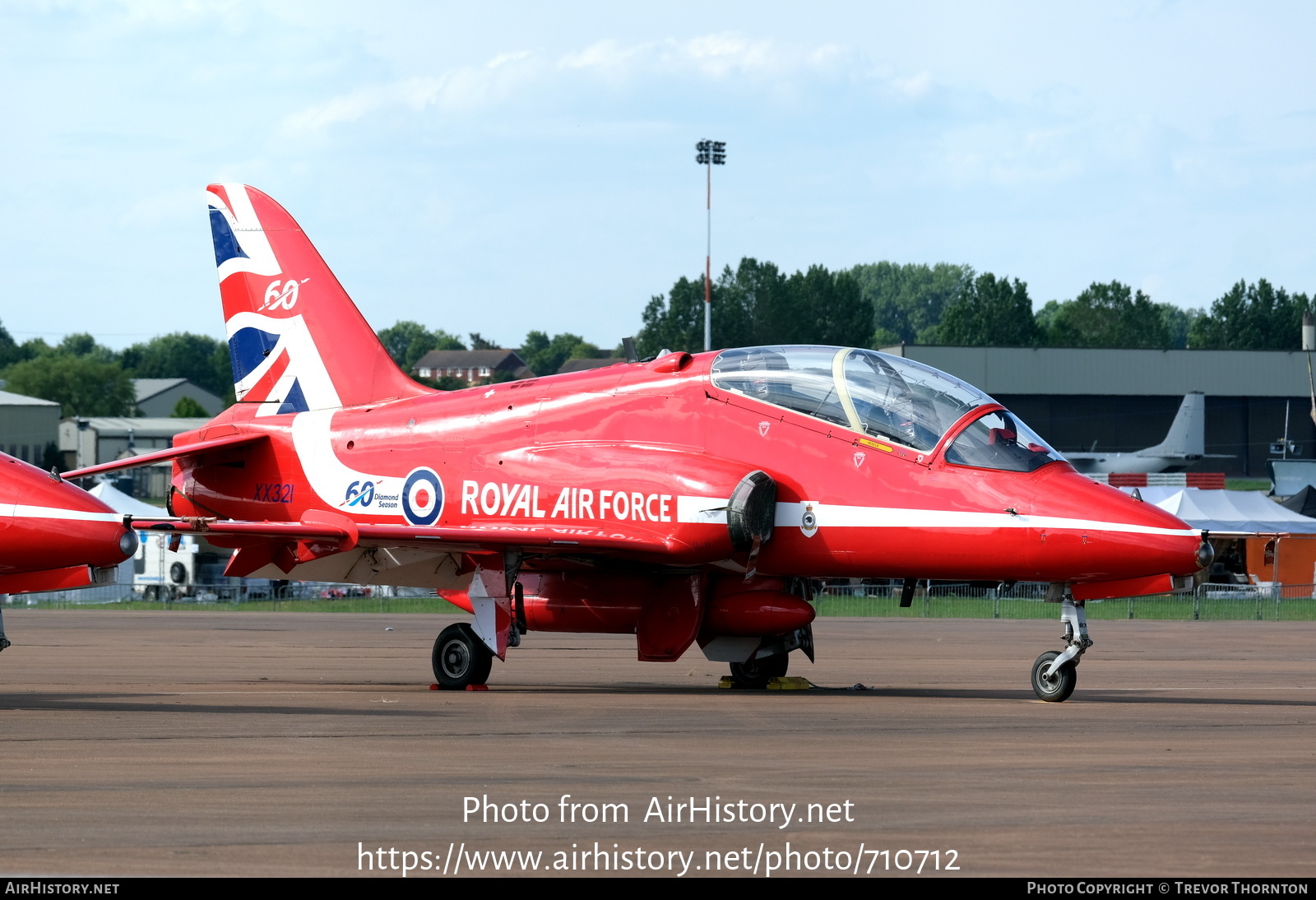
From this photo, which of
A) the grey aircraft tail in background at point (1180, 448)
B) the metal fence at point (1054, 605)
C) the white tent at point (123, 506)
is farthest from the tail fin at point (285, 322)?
the grey aircraft tail in background at point (1180, 448)

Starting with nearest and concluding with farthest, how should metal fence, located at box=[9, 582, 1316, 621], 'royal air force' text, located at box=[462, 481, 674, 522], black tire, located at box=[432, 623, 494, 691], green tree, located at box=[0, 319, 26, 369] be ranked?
'royal air force' text, located at box=[462, 481, 674, 522]
black tire, located at box=[432, 623, 494, 691]
metal fence, located at box=[9, 582, 1316, 621]
green tree, located at box=[0, 319, 26, 369]

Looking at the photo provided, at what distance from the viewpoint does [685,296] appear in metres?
120

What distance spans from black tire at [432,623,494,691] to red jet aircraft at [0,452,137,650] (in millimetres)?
3501

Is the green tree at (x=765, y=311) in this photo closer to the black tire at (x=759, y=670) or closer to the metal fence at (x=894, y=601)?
the metal fence at (x=894, y=601)

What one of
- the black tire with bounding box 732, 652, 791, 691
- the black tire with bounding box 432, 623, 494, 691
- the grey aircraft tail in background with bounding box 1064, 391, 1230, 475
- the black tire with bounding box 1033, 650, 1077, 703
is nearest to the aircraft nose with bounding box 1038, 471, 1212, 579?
the black tire with bounding box 1033, 650, 1077, 703

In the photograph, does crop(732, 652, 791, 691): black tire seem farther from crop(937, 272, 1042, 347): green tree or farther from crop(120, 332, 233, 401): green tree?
crop(120, 332, 233, 401): green tree

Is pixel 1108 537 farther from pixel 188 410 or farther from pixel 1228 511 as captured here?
pixel 188 410

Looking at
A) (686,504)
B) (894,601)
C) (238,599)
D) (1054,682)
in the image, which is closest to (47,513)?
(686,504)

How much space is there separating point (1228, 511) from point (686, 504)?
107ft

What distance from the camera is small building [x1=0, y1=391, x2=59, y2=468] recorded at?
77.2 meters

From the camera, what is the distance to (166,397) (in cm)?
13850

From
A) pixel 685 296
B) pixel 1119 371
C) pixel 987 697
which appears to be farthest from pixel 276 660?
pixel 685 296

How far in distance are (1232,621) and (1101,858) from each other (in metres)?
30.3

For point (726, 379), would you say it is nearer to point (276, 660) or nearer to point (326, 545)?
point (326, 545)
